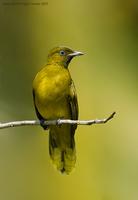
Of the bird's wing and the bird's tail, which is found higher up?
the bird's wing

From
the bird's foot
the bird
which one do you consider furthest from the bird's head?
the bird's foot

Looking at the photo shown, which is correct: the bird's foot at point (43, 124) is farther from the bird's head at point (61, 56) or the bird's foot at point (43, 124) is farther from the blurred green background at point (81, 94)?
the bird's head at point (61, 56)

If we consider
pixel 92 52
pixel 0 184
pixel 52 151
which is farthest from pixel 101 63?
pixel 0 184

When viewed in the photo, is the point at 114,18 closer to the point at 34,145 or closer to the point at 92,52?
the point at 92,52

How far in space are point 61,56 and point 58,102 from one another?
157 millimetres

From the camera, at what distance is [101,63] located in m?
2.14

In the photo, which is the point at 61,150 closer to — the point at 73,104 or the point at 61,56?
the point at 73,104

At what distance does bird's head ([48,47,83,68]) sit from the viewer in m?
2.06

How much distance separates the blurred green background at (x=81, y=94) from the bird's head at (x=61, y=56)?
0.04 m

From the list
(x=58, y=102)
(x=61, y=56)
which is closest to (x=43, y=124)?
(x=58, y=102)

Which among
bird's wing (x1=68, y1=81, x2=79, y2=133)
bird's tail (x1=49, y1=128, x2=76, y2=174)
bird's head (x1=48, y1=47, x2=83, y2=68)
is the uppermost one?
bird's head (x1=48, y1=47, x2=83, y2=68)

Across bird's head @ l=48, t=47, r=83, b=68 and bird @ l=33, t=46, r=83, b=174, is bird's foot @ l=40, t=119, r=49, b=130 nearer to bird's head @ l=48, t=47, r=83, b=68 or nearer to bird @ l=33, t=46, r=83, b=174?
bird @ l=33, t=46, r=83, b=174

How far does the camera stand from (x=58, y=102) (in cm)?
202

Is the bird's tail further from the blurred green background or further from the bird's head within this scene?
the bird's head
